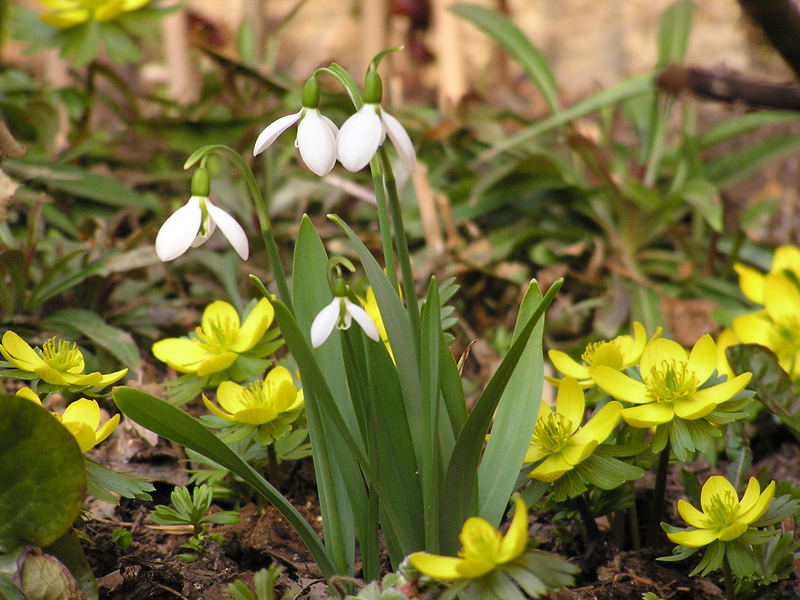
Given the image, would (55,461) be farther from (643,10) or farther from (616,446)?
(643,10)

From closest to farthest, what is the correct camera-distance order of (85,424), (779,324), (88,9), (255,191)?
1. (255,191)
2. (85,424)
3. (779,324)
4. (88,9)

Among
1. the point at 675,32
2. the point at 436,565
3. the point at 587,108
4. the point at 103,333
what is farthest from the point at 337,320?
the point at 675,32

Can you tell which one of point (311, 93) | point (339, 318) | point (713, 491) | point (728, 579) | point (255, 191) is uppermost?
point (311, 93)

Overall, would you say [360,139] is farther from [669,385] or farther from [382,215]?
[669,385]

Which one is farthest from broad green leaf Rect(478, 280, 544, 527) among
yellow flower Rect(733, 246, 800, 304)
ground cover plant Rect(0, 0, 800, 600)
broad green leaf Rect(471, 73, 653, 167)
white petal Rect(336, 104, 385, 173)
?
broad green leaf Rect(471, 73, 653, 167)

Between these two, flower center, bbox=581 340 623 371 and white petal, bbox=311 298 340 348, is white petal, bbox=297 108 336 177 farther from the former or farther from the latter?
flower center, bbox=581 340 623 371
